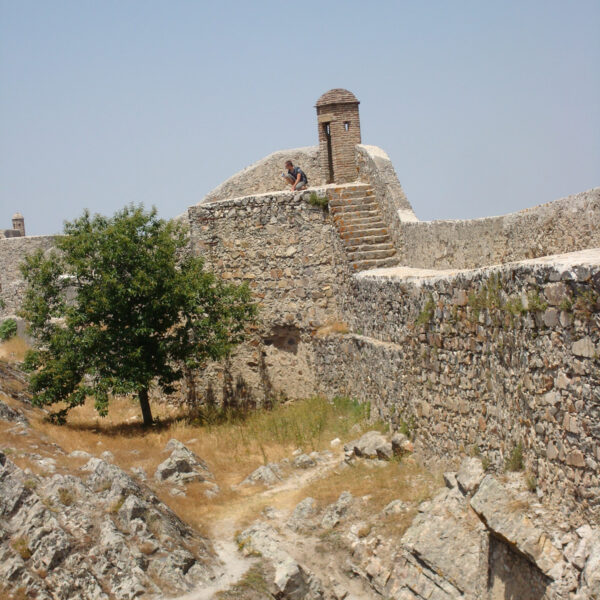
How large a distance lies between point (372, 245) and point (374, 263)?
0.53 meters

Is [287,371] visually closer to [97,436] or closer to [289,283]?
[289,283]

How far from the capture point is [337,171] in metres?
18.8

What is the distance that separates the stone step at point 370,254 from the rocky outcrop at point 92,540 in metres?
6.46

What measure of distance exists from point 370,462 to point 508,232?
388 centimetres

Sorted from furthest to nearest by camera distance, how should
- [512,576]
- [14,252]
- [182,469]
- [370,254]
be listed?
[14,252], [370,254], [182,469], [512,576]

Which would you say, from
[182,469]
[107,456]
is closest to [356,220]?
[182,469]

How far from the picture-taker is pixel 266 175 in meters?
22.8

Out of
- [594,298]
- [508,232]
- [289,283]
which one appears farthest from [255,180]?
[594,298]

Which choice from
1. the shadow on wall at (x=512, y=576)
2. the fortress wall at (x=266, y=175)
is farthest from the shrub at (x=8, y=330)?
the shadow on wall at (x=512, y=576)

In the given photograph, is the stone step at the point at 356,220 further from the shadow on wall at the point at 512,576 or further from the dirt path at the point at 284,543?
the shadow on wall at the point at 512,576

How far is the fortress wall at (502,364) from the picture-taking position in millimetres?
6164

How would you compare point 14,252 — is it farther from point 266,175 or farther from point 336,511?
point 336,511

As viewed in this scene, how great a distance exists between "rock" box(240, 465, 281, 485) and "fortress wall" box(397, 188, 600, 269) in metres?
4.43

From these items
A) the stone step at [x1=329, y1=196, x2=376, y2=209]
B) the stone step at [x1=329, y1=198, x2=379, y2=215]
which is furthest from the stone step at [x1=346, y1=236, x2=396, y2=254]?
the stone step at [x1=329, y1=196, x2=376, y2=209]
